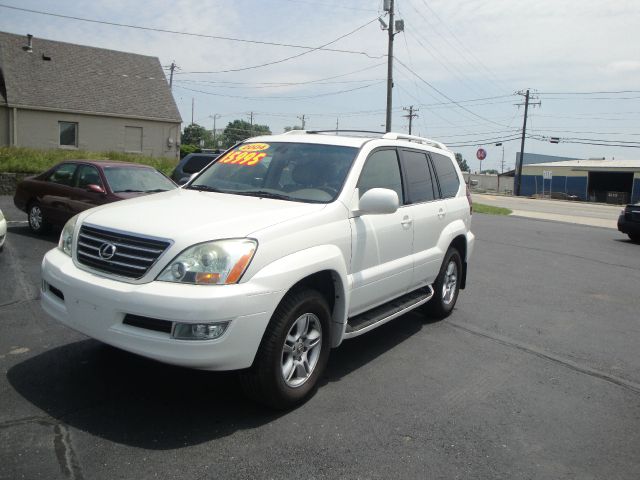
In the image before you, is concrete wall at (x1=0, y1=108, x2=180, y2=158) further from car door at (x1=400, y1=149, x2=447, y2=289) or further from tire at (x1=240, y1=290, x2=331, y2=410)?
tire at (x1=240, y1=290, x2=331, y2=410)

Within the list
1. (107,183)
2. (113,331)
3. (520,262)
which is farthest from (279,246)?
(520,262)

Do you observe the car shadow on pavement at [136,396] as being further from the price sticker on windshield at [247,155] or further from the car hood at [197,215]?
the price sticker on windshield at [247,155]

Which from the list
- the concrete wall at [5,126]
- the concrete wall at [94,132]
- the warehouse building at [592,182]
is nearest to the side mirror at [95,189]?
the concrete wall at [94,132]

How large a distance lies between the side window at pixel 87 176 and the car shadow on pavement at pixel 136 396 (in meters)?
5.38

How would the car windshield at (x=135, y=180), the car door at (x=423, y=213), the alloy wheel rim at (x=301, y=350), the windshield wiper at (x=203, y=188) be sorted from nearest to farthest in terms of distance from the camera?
the alloy wheel rim at (x=301, y=350) → the windshield wiper at (x=203, y=188) → the car door at (x=423, y=213) → the car windshield at (x=135, y=180)

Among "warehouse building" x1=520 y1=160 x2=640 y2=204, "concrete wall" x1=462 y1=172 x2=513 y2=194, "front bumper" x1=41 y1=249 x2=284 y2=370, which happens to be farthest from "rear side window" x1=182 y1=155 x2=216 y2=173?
"concrete wall" x1=462 y1=172 x2=513 y2=194

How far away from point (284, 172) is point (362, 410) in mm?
2032

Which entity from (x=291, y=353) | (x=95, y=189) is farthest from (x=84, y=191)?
(x=291, y=353)

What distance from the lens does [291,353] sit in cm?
378

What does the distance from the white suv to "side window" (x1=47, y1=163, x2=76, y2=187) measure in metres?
5.94

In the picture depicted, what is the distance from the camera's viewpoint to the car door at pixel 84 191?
9.30 meters

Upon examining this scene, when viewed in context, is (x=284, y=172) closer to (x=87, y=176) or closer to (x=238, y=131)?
(x=87, y=176)

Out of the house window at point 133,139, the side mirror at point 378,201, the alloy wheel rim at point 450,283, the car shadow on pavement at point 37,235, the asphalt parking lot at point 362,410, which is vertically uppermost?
the house window at point 133,139

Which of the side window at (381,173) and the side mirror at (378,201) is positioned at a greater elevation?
the side window at (381,173)
